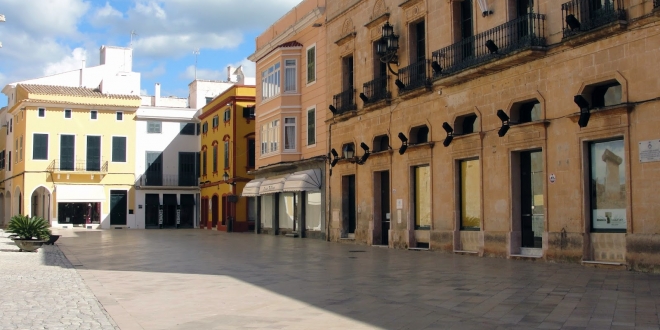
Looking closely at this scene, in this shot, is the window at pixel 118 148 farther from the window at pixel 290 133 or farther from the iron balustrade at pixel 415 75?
the iron balustrade at pixel 415 75

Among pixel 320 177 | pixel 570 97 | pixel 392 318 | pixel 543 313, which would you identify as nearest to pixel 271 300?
pixel 392 318

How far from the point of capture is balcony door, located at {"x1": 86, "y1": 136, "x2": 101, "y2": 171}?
166ft

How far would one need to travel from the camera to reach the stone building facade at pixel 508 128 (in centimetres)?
1394

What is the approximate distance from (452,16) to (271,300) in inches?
491

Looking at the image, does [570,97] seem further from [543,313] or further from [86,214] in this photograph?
[86,214]

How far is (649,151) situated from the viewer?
13531 millimetres

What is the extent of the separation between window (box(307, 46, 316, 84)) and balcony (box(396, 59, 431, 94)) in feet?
27.7

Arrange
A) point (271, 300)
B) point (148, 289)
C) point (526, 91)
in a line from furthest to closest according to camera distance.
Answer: point (526, 91) < point (148, 289) < point (271, 300)

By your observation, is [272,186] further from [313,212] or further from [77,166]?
[77,166]

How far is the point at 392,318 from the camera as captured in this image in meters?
8.70

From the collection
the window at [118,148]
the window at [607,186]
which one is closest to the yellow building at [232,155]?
the window at [118,148]

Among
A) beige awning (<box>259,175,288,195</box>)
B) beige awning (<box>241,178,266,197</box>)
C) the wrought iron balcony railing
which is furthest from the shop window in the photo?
the wrought iron balcony railing

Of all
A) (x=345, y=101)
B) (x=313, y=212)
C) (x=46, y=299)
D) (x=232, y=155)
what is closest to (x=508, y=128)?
(x=345, y=101)

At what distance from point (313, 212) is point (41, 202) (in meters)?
30.3
